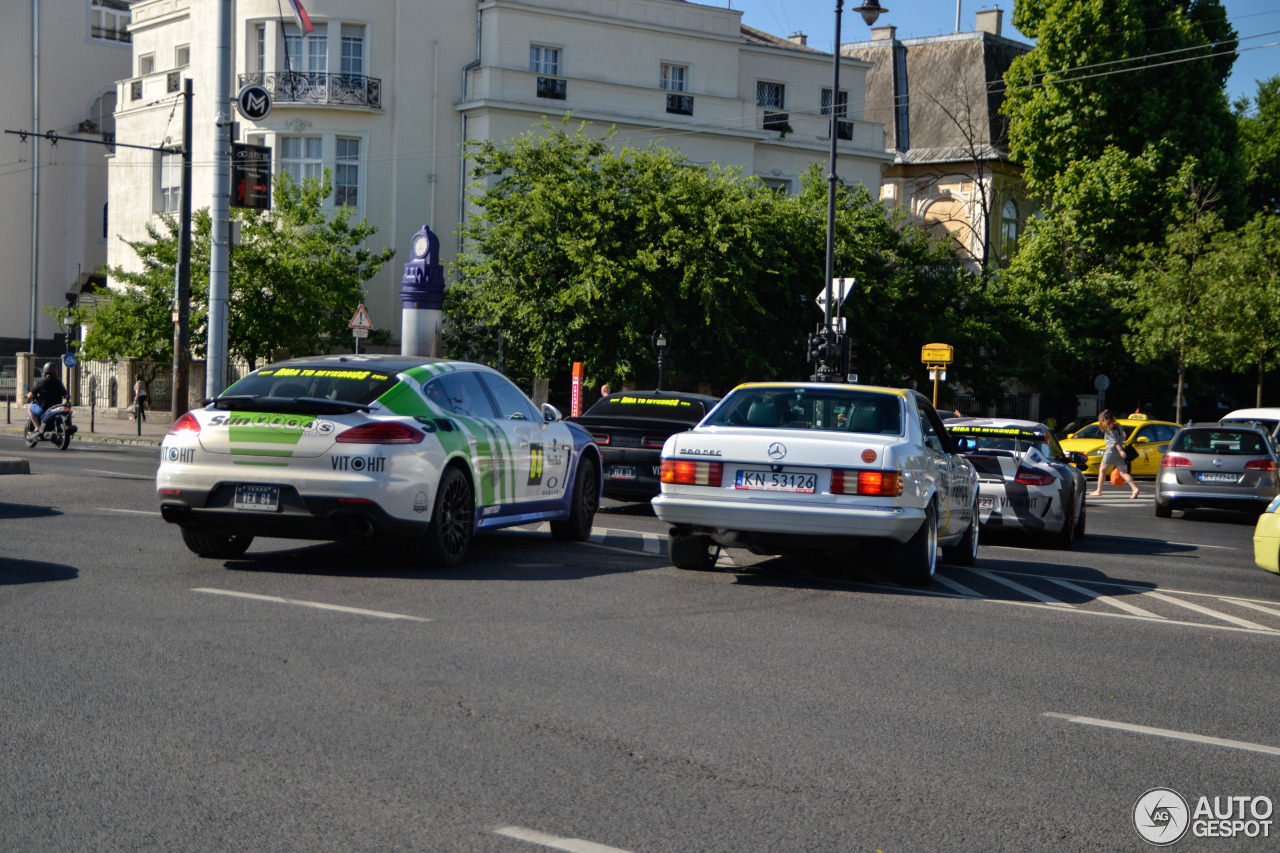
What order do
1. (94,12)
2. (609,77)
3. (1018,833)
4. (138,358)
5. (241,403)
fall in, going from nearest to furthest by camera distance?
1. (1018,833)
2. (241,403)
3. (138,358)
4. (609,77)
5. (94,12)

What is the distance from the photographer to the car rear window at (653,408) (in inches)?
711

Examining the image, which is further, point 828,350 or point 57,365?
point 57,365

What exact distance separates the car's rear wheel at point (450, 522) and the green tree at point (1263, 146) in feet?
187

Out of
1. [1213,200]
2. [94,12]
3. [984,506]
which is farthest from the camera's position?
[94,12]

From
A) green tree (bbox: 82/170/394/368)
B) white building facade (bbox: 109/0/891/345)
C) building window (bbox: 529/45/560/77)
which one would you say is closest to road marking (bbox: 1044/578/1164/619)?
green tree (bbox: 82/170/394/368)

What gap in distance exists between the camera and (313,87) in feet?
140

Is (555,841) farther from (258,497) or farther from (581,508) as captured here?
(581,508)

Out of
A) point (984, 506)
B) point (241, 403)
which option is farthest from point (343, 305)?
point (241, 403)

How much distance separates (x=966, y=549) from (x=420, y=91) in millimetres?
35319

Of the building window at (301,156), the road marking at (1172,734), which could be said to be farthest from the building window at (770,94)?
the road marking at (1172,734)

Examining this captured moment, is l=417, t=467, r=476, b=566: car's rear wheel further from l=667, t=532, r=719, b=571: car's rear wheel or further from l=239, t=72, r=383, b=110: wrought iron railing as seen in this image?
l=239, t=72, r=383, b=110: wrought iron railing

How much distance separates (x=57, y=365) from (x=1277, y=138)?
5371 centimetres

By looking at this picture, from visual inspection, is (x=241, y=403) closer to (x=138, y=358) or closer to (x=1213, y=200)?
(x=138, y=358)

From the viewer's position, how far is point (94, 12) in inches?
2373
